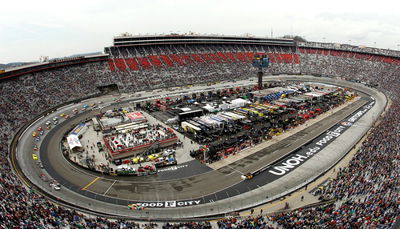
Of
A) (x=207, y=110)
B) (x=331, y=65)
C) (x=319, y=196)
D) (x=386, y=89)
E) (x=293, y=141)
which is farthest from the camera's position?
(x=331, y=65)

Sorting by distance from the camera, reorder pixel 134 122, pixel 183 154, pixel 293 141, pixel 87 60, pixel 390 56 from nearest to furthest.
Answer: pixel 183 154
pixel 293 141
pixel 134 122
pixel 87 60
pixel 390 56

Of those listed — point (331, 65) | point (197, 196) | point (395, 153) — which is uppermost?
point (331, 65)

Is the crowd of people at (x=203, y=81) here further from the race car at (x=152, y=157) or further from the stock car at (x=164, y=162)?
the race car at (x=152, y=157)

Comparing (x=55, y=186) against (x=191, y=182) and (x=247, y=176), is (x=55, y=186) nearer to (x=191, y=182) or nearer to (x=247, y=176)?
(x=191, y=182)

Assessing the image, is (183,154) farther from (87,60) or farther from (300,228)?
(87,60)

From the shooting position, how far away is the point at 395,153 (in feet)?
115

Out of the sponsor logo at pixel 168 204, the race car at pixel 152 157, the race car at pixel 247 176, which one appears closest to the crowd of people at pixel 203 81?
the sponsor logo at pixel 168 204

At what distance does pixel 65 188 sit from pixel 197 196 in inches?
739

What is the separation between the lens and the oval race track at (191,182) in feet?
102

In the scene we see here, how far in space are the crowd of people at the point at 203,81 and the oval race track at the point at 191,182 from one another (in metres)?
3.30

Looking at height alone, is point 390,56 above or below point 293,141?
above

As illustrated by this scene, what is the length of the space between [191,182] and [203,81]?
7012 cm

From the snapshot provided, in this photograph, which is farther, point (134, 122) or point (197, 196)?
point (134, 122)

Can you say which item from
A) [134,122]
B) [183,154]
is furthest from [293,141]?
[134,122]
